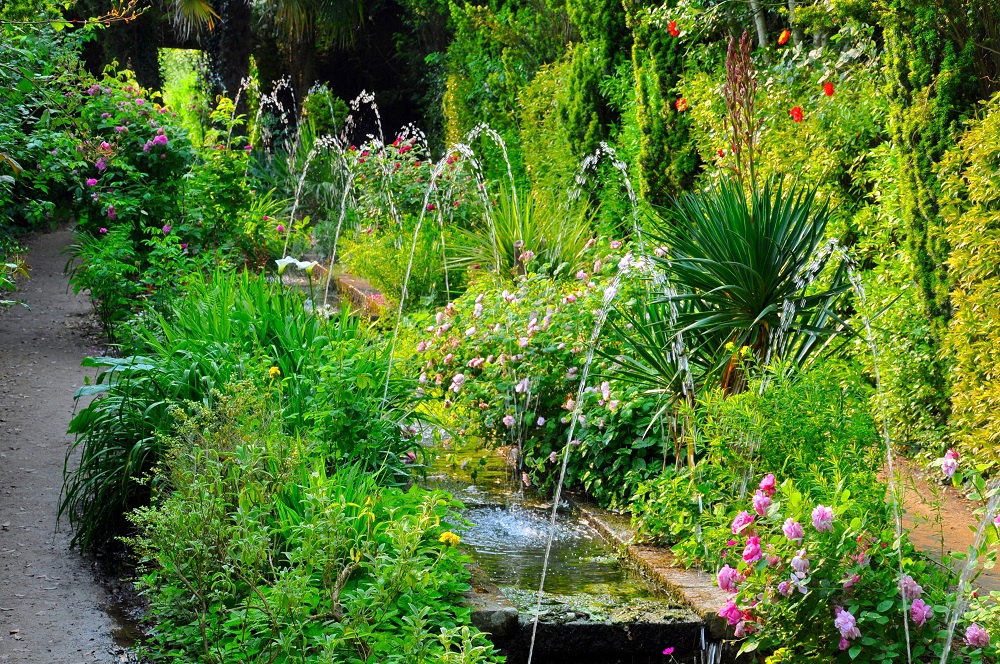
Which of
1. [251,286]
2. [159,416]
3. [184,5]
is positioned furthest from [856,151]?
[184,5]

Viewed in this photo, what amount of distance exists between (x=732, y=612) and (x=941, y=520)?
3.63ft

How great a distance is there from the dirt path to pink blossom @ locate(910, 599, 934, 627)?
2.57m

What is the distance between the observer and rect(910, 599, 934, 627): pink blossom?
2820mm

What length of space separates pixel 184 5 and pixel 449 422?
13.3 m

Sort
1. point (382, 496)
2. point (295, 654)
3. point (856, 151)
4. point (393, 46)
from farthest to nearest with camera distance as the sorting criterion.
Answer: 1. point (393, 46)
2. point (856, 151)
3. point (382, 496)
4. point (295, 654)

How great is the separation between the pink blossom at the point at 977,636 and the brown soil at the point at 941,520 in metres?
0.74

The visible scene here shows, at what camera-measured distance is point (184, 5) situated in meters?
16.3

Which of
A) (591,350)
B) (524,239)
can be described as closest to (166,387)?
(591,350)

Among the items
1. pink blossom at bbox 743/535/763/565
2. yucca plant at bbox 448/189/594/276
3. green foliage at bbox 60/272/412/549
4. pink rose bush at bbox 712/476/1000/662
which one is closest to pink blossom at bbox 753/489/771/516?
pink rose bush at bbox 712/476/1000/662

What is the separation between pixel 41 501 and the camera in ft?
15.7

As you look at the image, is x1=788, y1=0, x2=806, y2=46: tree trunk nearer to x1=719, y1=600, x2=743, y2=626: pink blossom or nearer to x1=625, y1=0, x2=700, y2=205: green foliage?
x1=625, y1=0, x2=700, y2=205: green foliage

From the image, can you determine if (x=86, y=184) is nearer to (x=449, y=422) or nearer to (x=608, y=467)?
(x=449, y=422)

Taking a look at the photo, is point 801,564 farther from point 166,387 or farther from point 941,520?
point 166,387

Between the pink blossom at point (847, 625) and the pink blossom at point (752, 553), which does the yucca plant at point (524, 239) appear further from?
the pink blossom at point (847, 625)
